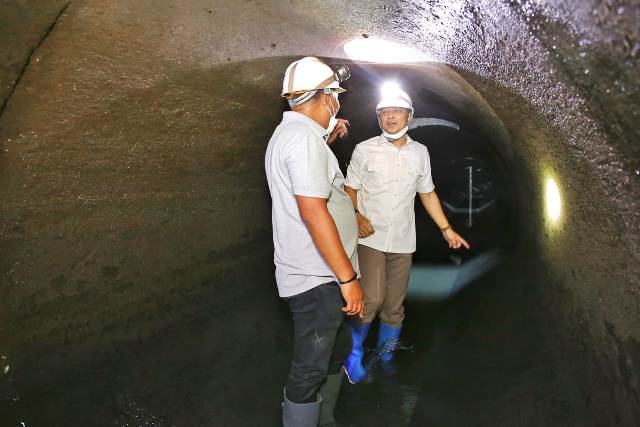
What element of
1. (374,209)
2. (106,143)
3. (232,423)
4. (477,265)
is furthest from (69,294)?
(477,265)

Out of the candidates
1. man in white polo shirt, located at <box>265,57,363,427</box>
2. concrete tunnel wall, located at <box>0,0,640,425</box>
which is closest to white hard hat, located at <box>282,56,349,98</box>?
man in white polo shirt, located at <box>265,57,363,427</box>

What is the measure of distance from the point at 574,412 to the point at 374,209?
1.84 meters

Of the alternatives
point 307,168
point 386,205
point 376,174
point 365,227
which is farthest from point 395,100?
point 307,168

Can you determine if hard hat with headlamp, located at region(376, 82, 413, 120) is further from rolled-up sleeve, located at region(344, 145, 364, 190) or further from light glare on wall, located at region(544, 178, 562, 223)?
light glare on wall, located at region(544, 178, 562, 223)

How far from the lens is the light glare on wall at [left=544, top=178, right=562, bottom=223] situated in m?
3.30

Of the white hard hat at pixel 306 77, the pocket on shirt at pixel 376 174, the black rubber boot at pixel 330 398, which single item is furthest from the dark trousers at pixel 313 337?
the pocket on shirt at pixel 376 174

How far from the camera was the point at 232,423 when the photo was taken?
10.7ft

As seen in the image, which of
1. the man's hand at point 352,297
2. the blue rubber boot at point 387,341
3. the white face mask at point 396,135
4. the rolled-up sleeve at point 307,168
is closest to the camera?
the rolled-up sleeve at point 307,168

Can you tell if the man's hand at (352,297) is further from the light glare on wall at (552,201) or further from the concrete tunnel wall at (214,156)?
the light glare on wall at (552,201)

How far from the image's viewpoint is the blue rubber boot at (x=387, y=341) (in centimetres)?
410

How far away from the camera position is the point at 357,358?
3.95m

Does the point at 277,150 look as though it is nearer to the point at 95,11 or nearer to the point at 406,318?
the point at 95,11

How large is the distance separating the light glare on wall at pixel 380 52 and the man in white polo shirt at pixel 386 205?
421 millimetres

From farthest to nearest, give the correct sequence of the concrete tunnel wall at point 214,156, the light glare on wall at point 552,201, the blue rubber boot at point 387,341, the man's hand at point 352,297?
the blue rubber boot at point 387,341 < the light glare on wall at point 552,201 < the man's hand at point 352,297 < the concrete tunnel wall at point 214,156
